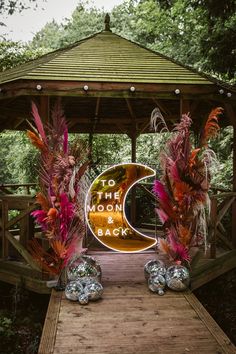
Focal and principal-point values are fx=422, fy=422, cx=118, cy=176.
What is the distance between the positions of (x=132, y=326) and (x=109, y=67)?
14.4 ft

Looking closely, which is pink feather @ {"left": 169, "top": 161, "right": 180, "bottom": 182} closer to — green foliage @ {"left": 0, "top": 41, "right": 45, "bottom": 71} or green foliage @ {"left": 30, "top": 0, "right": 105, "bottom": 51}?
green foliage @ {"left": 0, "top": 41, "right": 45, "bottom": 71}

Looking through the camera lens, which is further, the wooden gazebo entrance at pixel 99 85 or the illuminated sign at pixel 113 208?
the illuminated sign at pixel 113 208

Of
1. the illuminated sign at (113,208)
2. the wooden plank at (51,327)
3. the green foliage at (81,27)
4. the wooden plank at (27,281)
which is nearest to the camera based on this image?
the wooden plank at (51,327)

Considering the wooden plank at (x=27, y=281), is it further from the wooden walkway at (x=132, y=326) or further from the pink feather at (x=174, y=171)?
the pink feather at (x=174, y=171)

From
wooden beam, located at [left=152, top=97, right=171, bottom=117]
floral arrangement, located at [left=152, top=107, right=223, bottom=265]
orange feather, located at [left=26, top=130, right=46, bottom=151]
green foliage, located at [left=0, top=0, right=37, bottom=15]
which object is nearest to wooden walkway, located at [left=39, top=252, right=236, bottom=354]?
floral arrangement, located at [left=152, top=107, right=223, bottom=265]

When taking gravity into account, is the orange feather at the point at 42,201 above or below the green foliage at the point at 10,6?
below

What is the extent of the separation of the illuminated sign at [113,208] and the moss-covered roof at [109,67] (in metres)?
1.51

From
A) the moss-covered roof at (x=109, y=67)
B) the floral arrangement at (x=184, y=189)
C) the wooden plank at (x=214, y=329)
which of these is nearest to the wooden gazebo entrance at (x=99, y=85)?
the moss-covered roof at (x=109, y=67)

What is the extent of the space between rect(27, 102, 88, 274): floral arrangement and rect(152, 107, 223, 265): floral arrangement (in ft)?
4.24

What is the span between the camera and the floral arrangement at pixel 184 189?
625cm

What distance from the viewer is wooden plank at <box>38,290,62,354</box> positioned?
4282 millimetres

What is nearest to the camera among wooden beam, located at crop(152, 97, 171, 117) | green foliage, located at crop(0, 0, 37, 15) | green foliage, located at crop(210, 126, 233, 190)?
wooden beam, located at crop(152, 97, 171, 117)

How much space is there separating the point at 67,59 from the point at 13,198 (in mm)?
2718

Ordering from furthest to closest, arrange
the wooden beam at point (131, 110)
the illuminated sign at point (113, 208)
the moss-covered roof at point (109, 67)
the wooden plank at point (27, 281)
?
the wooden beam at point (131, 110)
the illuminated sign at point (113, 208)
the moss-covered roof at point (109, 67)
the wooden plank at point (27, 281)
